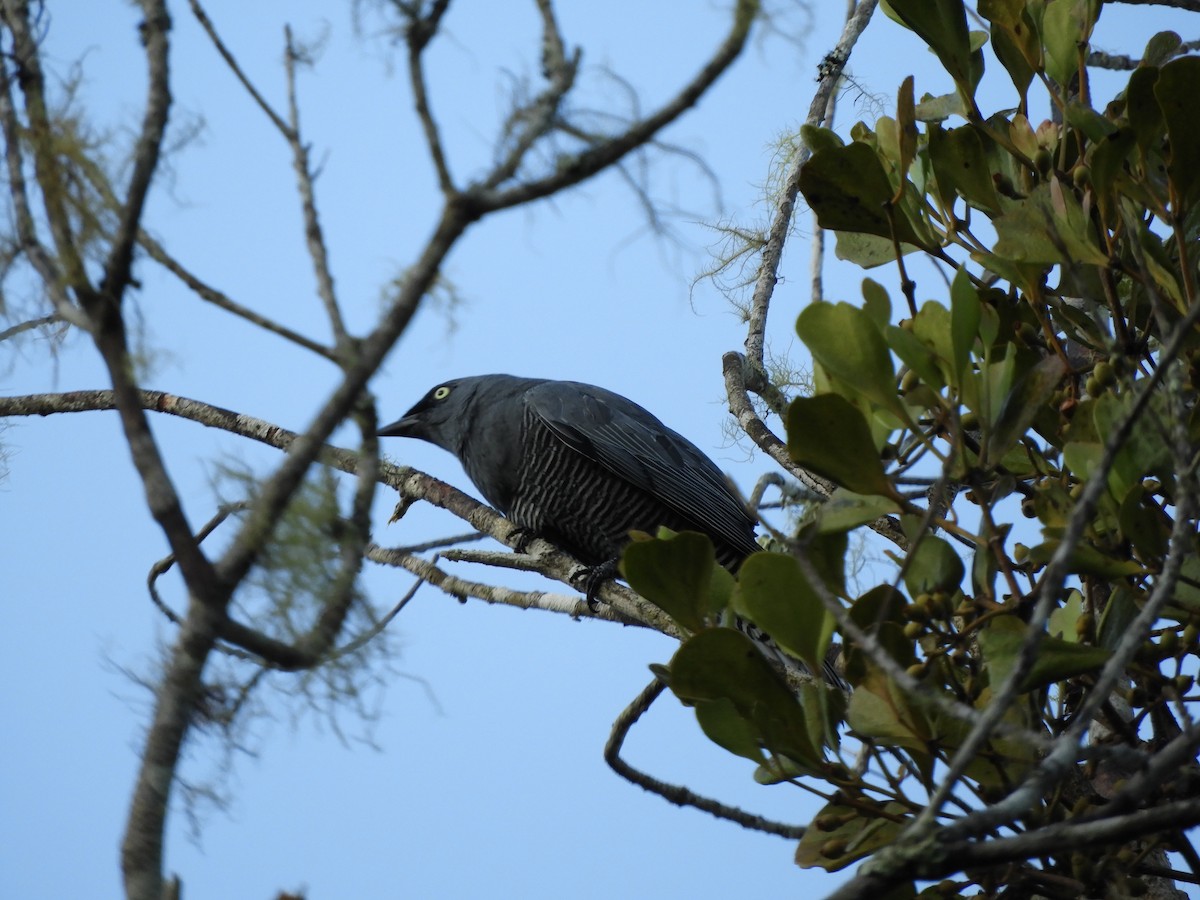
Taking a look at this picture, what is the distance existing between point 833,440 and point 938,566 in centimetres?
33

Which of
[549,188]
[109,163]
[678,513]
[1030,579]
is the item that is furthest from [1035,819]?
[678,513]

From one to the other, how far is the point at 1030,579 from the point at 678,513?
2.77 m

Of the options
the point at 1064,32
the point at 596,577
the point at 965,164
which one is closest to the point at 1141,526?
the point at 965,164

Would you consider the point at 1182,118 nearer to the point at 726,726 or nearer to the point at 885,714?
the point at 885,714

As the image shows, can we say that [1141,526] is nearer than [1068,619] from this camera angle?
Yes

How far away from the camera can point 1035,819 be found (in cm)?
180

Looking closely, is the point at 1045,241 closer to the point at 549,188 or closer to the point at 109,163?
the point at 549,188

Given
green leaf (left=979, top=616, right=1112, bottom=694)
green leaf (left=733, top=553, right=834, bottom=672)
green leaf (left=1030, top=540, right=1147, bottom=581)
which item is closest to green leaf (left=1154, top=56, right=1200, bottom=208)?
green leaf (left=1030, top=540, right=1147, bottom=581)

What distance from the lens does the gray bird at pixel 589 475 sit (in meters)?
4.86

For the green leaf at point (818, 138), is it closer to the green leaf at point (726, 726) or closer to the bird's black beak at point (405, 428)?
the green leaf at point (726, 726)

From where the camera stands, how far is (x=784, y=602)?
6.27 feet

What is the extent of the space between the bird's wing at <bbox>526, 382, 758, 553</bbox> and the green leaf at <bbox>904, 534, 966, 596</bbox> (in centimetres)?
274

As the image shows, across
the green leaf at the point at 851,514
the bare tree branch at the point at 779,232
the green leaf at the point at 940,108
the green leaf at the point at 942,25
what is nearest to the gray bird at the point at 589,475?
the bare tree branch at the point at 779,232

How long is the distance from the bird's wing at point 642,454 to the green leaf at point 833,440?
287 centimetres
